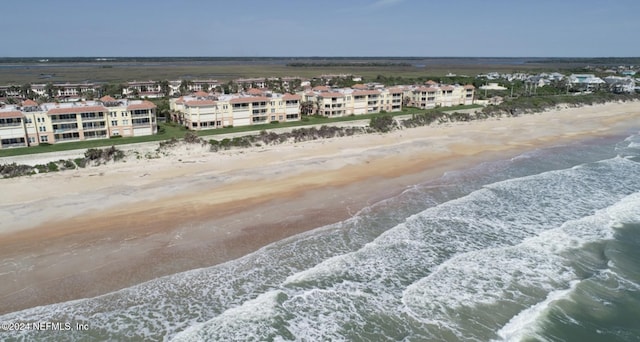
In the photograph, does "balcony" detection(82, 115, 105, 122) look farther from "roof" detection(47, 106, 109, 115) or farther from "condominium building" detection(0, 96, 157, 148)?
"roof" detection(47, 106, 109, 115)

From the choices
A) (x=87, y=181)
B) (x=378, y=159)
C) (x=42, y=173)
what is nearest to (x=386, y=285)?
(x=378, y=159)

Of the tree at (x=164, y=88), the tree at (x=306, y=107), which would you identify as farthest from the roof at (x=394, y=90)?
the tree at (x=164, y=88)

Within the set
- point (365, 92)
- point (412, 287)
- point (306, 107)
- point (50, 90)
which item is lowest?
point (412, 287)

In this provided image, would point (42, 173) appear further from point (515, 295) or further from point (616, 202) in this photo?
point (616, 202)

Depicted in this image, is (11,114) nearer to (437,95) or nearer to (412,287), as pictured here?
(412,287)

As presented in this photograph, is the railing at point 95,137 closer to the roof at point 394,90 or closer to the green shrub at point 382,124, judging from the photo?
the green shrub at point 382,124

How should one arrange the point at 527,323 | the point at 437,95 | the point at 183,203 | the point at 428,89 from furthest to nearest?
the point at 437,95
the point at 428,89
the point at 183,203
the point at 527,323

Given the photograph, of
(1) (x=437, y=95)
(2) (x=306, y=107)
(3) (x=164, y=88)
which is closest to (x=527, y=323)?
(2) (x=306, y=107)
